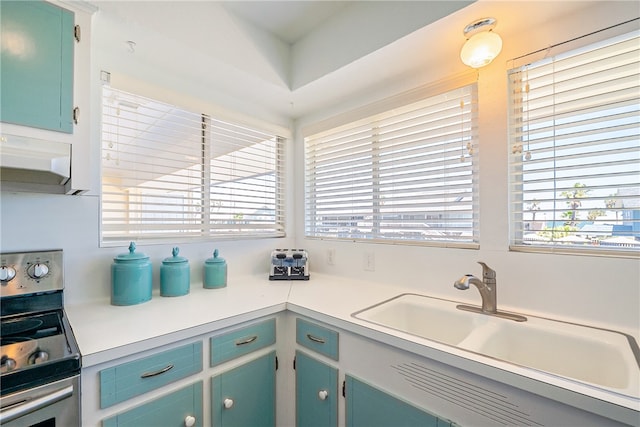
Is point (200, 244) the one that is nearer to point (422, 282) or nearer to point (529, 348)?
point (422, 282)

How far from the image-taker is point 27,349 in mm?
858

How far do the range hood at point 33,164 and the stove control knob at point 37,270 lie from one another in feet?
1.07

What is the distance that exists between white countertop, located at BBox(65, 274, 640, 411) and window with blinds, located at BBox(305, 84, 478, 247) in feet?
1.38

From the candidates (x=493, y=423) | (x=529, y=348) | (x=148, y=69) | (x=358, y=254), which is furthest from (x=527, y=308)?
(x=148, y=69)

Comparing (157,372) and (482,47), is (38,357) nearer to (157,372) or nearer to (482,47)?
(157,372)

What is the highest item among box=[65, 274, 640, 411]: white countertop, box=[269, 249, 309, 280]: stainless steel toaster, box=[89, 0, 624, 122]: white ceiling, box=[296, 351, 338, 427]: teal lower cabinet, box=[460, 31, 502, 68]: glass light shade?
box=[89, 0, 624, 122]: white ceiling

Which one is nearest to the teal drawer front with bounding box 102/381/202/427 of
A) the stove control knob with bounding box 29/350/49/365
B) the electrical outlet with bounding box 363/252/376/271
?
the stove control knob with bounding box 29/350/49/365

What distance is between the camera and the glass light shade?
1.18 m

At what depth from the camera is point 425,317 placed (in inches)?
55.0

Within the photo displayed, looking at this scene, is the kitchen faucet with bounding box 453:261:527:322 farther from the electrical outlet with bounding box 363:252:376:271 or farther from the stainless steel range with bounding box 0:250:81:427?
the stainless steel range with bounding box 0:250:81:427

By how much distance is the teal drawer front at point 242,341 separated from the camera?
1196mm

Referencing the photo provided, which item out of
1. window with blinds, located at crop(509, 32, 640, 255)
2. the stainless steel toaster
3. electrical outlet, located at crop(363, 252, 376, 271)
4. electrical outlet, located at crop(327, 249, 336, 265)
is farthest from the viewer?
electrical outlet, located at crop(327, 249, 336, 265)

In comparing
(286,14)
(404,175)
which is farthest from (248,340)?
(286,14)

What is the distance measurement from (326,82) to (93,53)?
4.04 feet
